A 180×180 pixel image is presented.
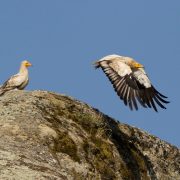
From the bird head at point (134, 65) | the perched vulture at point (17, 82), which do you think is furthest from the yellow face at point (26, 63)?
the bird head at point (134, 65)

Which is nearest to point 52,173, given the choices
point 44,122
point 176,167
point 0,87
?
point 44,122

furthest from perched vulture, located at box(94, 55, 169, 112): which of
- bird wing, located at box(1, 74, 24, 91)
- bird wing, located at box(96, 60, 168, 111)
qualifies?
bird wing, located at box(1, 74, 24, 91)

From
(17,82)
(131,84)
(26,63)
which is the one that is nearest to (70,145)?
(131,84)

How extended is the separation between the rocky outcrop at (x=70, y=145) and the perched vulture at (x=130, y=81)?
1177 mm

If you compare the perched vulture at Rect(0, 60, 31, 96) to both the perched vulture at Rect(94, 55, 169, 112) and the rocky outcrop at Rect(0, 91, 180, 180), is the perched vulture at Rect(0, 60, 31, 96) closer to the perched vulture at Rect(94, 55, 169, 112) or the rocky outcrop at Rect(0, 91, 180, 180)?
the perched vulture at Rect(94, 55, 169, 112)

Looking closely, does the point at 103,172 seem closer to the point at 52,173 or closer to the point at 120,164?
the point at 120,164

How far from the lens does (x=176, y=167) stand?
46.3 ft

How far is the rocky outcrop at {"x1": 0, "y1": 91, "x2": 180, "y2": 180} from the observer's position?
33.9 feet

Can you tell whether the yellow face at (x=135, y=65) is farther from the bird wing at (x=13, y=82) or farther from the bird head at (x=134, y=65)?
the bird wing at (x=13, y=82)

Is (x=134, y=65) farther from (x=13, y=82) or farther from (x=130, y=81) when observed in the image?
(x=13, y=82)

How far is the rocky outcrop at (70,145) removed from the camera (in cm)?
1033

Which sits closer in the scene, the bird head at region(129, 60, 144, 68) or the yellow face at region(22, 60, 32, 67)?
the bird head at region(129, 60, 144, 68)

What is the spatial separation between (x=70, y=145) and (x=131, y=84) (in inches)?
164

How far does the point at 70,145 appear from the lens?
11.5 metres
